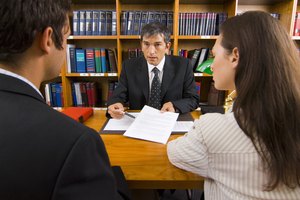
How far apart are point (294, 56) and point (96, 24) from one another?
214cm

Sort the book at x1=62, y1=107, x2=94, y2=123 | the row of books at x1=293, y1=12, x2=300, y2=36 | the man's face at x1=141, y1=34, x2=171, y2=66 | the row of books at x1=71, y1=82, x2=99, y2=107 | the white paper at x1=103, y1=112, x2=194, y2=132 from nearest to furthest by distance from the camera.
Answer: the white paper at x1=103, y1=112, x2=194, y2=132 < the book at x1=62, y1=107, x2=94, y2=123 < the man's face at x1=141, y1=34, x2=171, y2=66 < the row of books at x1=293, y1=12, x2=300, y2=36 < the row of books at x1=71, y1=82, x2=99, y2=107

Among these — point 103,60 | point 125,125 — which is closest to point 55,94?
point 103,60

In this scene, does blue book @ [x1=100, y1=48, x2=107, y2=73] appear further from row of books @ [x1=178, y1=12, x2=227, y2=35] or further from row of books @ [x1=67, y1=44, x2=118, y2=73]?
row of books @ [x1=178, y1=12, x2=227, y2=35]

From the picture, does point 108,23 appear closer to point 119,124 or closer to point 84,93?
point 84,93

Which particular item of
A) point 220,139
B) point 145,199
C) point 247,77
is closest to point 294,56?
point 247,77

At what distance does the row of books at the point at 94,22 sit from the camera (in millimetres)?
2395

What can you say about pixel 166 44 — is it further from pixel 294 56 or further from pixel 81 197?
pixel 81 197

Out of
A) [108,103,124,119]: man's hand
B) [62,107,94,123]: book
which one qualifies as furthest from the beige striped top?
[62,107,94,123]: book

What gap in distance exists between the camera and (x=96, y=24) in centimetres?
242

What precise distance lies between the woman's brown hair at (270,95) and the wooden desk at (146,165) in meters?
0.28

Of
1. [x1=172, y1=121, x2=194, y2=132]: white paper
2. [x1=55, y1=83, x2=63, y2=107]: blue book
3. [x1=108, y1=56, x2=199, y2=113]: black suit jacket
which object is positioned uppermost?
→ [x1=108, y1=56, x2=199, y2=113]: black suit jacket

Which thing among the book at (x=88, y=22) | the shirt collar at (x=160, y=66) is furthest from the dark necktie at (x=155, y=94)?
the book at (x=88, y=22)

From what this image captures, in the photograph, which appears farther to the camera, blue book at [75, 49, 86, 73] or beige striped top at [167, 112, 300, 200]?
blue book at [75, 49, 86, 73]

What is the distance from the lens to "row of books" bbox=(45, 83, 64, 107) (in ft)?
8.63
